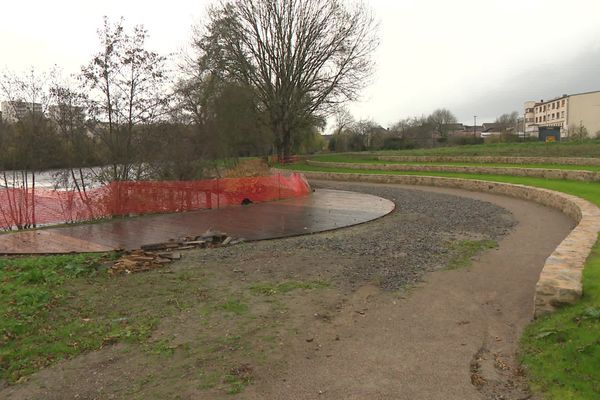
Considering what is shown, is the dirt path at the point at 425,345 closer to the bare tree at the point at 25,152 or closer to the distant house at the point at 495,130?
the bare tree at the point at 25,152

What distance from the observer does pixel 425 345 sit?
14.4 ft

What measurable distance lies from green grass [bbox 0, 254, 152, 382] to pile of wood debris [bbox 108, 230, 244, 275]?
0.62m

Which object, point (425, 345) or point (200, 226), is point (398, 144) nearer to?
point (200, 226)

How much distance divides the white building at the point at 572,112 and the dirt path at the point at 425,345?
55.6m

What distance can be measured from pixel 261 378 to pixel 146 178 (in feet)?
41.0

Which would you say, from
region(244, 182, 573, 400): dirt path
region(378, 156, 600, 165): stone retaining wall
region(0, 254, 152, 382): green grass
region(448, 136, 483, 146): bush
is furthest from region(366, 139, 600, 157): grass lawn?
region(0, 254, 152, 382): green grass

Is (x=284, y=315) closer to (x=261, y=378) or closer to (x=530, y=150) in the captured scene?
(x=261, y=378)

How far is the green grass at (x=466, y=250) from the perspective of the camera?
747 centimetres

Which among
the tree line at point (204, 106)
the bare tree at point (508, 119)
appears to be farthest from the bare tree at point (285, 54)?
the bare tree at point (508, 119)

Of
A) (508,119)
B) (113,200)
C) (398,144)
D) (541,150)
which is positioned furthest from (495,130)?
(113,200)

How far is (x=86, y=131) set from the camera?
14172 millimetres

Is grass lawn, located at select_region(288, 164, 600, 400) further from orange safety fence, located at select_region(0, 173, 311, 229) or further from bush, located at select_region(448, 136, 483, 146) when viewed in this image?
bush, located at select_region(448, 136, 483, 146)

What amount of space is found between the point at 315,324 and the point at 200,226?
23.9ft

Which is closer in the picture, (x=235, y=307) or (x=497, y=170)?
(x=235, y=307)
